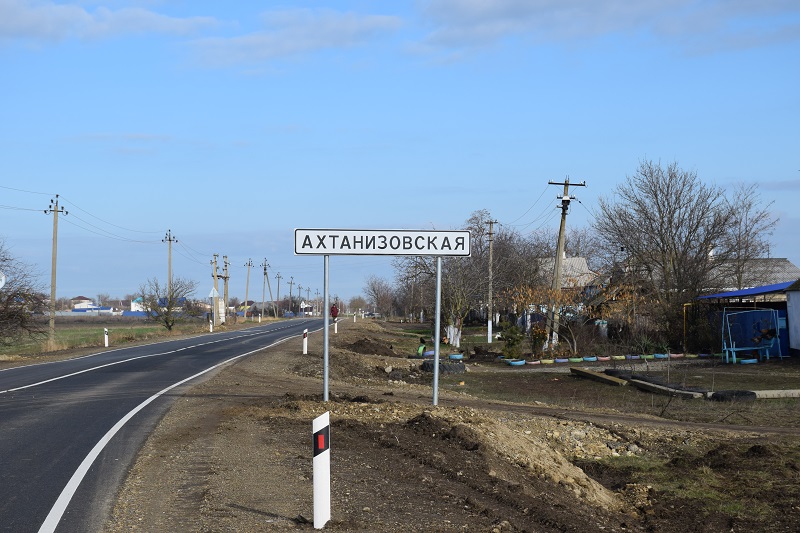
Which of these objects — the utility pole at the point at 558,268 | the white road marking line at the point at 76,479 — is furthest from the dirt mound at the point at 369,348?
the white road marking line at the point at 76,479

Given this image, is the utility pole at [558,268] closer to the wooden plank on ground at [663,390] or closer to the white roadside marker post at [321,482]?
the wooden plank on ground at [663,390]

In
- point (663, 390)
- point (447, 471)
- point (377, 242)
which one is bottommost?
point (663, 390)

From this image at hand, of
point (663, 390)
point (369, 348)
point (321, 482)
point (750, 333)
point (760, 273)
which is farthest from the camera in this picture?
point (760, 273)

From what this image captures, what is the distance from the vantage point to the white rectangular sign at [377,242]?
13492 millimetres

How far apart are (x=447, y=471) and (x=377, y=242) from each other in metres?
5.16

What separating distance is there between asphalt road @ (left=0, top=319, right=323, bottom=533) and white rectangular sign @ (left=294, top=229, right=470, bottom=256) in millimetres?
3803

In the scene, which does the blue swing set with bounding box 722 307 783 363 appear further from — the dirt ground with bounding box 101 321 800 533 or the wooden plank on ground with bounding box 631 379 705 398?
the dirt ground with bounding box 101 321 800 533

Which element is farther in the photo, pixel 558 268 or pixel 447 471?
pixel 558 268

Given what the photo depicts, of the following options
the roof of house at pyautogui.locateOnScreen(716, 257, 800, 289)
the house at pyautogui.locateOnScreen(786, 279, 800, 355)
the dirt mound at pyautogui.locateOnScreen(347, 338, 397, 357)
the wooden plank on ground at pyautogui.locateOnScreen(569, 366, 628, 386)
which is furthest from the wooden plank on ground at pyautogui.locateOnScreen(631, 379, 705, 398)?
the roof of house at pyautogui.locateOnScreen(716, 257, 800, 289)

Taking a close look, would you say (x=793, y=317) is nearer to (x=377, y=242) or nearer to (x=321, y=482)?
(x=377, y=242)

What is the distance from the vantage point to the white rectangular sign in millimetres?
13492

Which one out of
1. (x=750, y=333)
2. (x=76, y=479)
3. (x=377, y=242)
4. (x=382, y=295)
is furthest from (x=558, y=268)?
(x=382, y=295)

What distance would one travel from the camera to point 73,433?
1203cm

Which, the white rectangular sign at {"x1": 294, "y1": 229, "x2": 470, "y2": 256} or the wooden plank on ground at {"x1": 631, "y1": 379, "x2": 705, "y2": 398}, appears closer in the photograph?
the white rectangular sign at {"x1": 294, "y1": 229, "x2": 470, "y2": 256}
